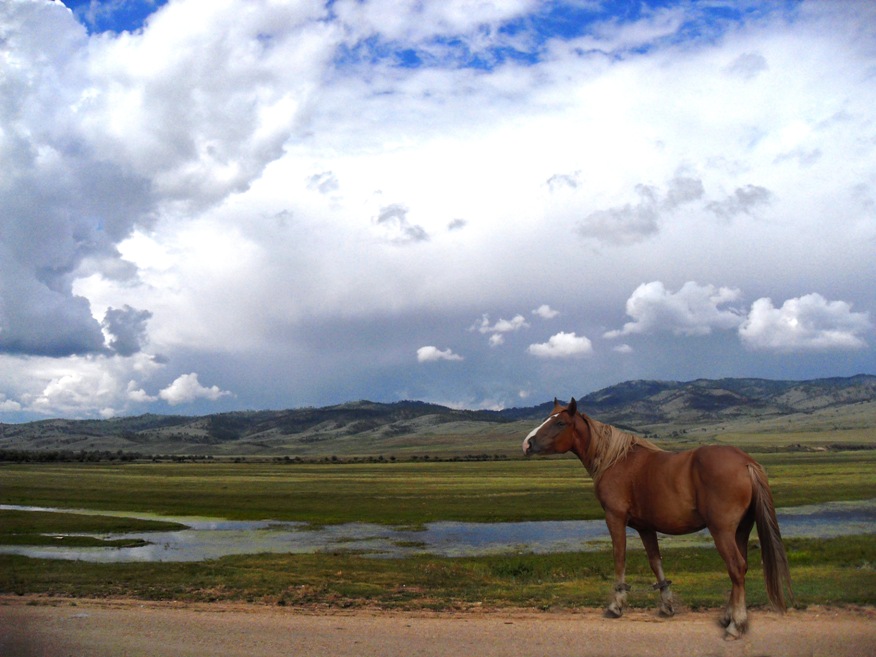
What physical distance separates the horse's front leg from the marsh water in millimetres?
16290

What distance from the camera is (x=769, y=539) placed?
9.27m

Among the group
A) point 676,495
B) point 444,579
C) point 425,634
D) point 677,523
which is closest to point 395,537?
point 444,579

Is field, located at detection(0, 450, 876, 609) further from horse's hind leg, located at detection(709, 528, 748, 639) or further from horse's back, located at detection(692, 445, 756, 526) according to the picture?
horse's back, located at detection(692, 445, 756, 526)

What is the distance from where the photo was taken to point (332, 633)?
10203 millimetres

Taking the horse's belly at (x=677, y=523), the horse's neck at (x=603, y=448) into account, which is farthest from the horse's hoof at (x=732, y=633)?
the horse's neck at (x=603, y=448)

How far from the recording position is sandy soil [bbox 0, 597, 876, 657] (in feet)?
29.5

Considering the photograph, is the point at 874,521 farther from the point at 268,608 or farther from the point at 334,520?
the point at 268,608

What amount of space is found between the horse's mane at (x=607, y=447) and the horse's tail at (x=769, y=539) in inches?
62.3

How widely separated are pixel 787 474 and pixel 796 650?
72084 mm

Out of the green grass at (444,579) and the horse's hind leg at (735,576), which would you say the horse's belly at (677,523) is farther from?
the green grass at (444,579)

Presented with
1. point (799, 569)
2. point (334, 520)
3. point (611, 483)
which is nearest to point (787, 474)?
point (334, 520)

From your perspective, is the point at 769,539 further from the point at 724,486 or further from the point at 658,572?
the point at 658,572

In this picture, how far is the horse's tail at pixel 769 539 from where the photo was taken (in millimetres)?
9203

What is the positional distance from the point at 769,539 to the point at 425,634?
4.84 m
